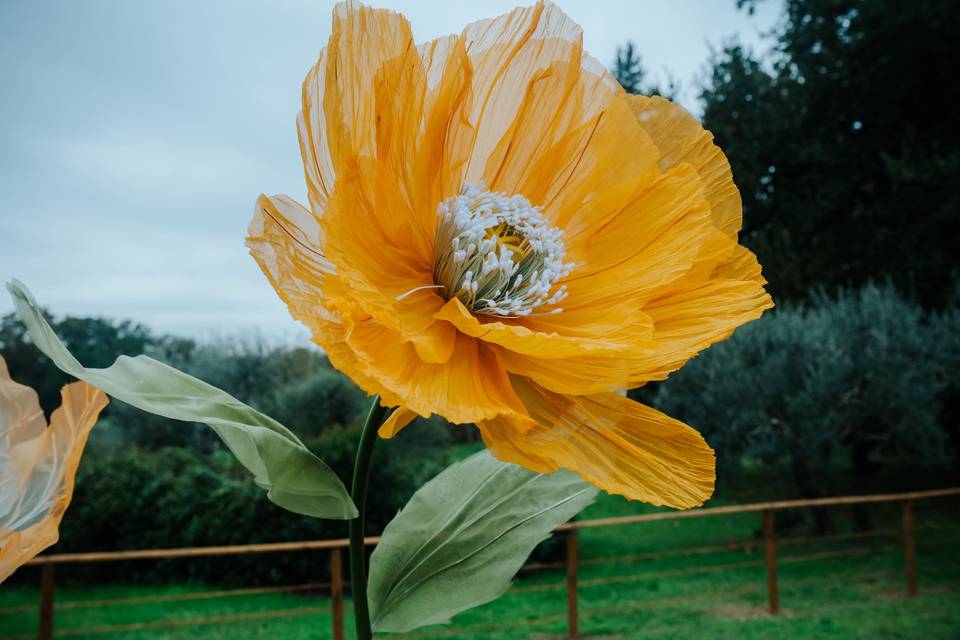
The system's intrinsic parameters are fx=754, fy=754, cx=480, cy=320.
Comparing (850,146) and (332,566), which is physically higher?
(850,146)

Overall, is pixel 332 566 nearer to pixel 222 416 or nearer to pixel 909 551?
pixel 222 416

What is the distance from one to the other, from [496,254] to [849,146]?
53.5ft

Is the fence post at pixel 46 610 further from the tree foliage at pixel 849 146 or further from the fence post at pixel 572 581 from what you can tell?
the tree foliage at pixel 849 146

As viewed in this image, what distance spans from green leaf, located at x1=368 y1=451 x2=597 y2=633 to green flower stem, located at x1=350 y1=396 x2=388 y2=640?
0.01m

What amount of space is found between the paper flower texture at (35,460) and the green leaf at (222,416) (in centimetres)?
4

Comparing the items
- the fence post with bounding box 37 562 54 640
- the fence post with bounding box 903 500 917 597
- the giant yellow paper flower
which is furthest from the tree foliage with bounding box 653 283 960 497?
the giant yellow paper flower

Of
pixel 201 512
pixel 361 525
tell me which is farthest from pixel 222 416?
pixel 201 512

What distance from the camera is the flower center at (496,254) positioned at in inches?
24.1

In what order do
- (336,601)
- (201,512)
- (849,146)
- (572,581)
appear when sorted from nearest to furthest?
(336,601), (572,581), (201,512), (849,146)

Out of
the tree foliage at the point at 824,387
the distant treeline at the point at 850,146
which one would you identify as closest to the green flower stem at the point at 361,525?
the tree foliage at the point at 824,387

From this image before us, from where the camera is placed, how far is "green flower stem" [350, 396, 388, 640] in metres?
0.53

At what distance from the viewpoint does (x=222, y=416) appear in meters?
0.50

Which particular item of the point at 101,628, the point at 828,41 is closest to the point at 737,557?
the point at 101,628

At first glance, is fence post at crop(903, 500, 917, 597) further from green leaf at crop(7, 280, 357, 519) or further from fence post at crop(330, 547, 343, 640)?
green leaf at crop(7, 280, 357, 519)
